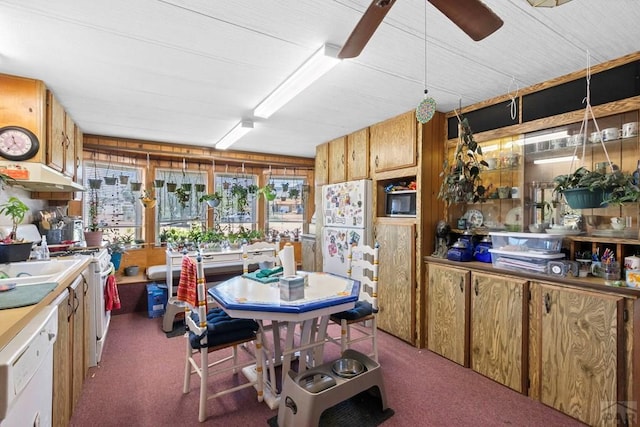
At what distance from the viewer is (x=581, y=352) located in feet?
6.55

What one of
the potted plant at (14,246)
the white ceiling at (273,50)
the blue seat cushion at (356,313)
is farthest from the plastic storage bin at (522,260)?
the potted plant at (14,246)

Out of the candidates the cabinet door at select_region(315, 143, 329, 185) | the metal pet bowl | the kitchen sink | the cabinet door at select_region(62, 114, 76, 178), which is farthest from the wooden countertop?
the cabinet door at select_region(62, 114, 76, 178)

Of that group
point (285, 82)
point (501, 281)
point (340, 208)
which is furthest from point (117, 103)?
point (501, 281)

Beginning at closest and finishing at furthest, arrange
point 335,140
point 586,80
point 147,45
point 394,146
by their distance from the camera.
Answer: point 147,45 < point 586,80 < point 394,146 < point 335,140

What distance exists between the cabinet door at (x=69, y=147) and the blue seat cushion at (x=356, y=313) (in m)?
2.97

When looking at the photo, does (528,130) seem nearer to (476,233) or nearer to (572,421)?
(476,233)

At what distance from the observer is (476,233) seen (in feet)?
9.40

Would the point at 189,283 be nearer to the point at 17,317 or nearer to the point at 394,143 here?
the point at 17,317

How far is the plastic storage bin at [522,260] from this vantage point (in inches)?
88.4

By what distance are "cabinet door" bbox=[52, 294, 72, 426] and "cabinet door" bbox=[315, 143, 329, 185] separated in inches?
126

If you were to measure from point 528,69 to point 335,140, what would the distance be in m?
2.41

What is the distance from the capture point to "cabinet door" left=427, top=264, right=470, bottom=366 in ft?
8.78

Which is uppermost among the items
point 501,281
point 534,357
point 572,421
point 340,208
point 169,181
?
point 169,181

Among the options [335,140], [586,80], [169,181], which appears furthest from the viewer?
[169,181]
